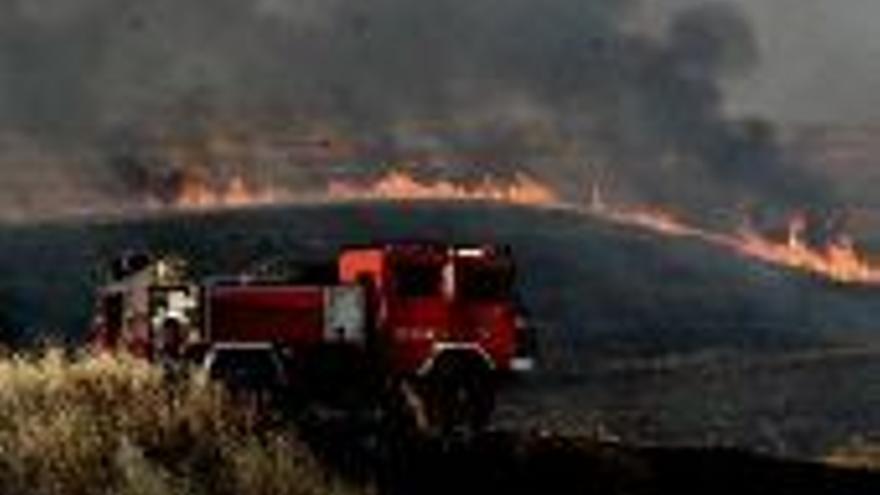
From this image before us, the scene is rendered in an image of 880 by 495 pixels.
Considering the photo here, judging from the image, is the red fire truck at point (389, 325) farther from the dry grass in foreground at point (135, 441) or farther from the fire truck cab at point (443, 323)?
the dry grass in foreground at point (135, 441)

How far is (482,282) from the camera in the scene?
35625 mm

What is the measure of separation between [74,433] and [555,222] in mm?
125224

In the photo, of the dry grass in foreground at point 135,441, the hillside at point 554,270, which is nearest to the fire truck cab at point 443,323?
the dry grass in foreground at point 135,441

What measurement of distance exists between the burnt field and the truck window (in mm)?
17276

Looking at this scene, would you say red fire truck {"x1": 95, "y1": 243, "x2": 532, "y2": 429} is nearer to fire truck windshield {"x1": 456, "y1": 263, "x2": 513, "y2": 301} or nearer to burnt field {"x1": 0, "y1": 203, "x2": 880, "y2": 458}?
fire truck windshield {"x1": 456, "y1": 263, "x2": 513, "y2": 301}

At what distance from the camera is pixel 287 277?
35.5m

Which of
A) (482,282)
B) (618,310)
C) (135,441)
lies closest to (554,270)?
(618,310)

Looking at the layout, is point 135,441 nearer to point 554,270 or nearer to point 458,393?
point 458,393

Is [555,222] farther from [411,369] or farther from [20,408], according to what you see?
[20,408]

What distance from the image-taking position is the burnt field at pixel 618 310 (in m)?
67.8

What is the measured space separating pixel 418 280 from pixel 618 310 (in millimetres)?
86264

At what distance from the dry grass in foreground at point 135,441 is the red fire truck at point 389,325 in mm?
7060

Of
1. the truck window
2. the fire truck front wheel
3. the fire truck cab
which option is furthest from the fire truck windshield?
the fire truck front wheel

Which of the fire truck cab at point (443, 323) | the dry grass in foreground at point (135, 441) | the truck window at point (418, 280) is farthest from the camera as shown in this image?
the truck window at point (418, 280)
